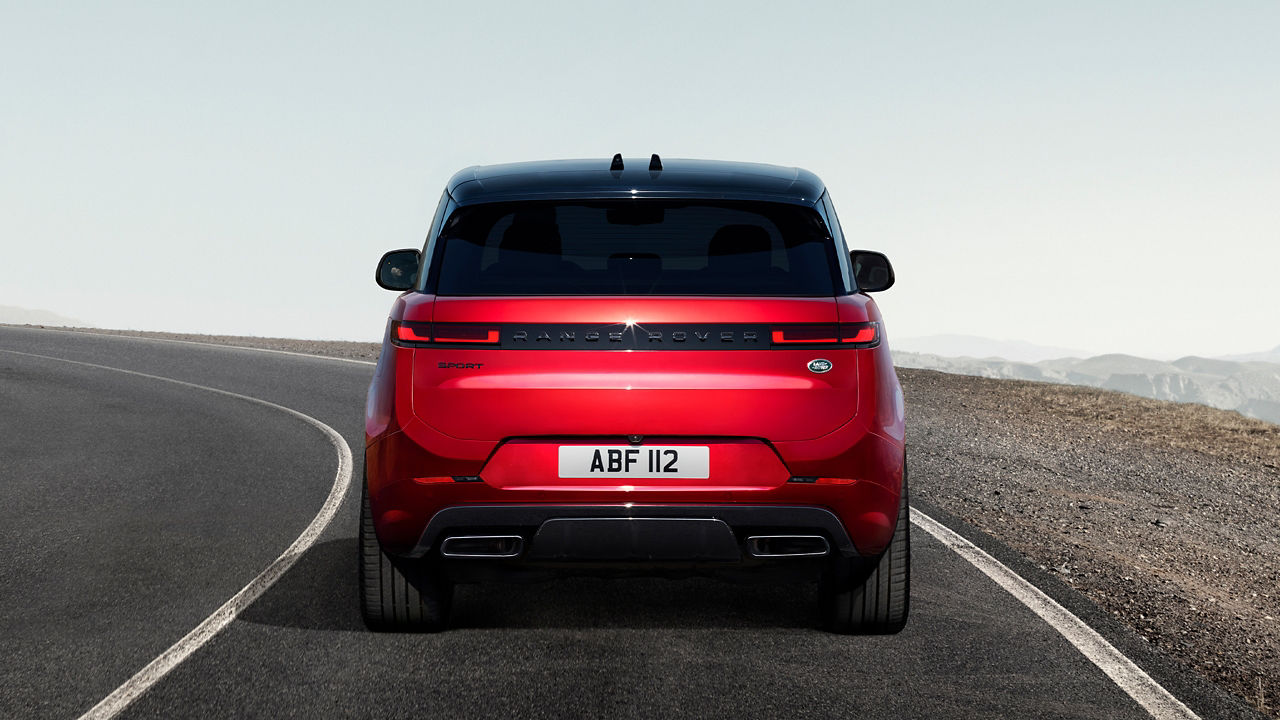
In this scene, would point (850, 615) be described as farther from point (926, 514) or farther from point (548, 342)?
point (926, 514)

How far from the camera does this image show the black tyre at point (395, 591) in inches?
187

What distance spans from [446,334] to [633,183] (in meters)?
1.00

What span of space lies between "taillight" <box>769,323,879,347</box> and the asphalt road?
125cm

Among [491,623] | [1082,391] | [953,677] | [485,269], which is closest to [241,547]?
[491,623]

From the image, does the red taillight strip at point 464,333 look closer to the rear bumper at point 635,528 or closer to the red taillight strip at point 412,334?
the red taillight strip at point 412,334

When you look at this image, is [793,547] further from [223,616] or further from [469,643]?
[223,616]

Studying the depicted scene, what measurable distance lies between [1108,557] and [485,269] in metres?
4.48

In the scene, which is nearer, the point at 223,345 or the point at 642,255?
the point at 642,255

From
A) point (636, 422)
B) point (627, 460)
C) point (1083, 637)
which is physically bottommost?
point (1083, 637)

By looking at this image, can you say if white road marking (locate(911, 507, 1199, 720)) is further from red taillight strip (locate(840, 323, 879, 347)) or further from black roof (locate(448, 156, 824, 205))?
black roof (locate(448, 156, 824, 205))

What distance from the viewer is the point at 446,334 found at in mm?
4211

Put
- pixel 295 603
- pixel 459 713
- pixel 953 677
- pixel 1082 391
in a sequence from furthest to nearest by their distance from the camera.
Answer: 1. pixel 1082 391
2. pixel 295 603
3. pixel 953 677
4. pixel 459 713

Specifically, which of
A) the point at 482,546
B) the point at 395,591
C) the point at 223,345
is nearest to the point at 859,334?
the point at 482,546

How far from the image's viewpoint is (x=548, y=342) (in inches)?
164
